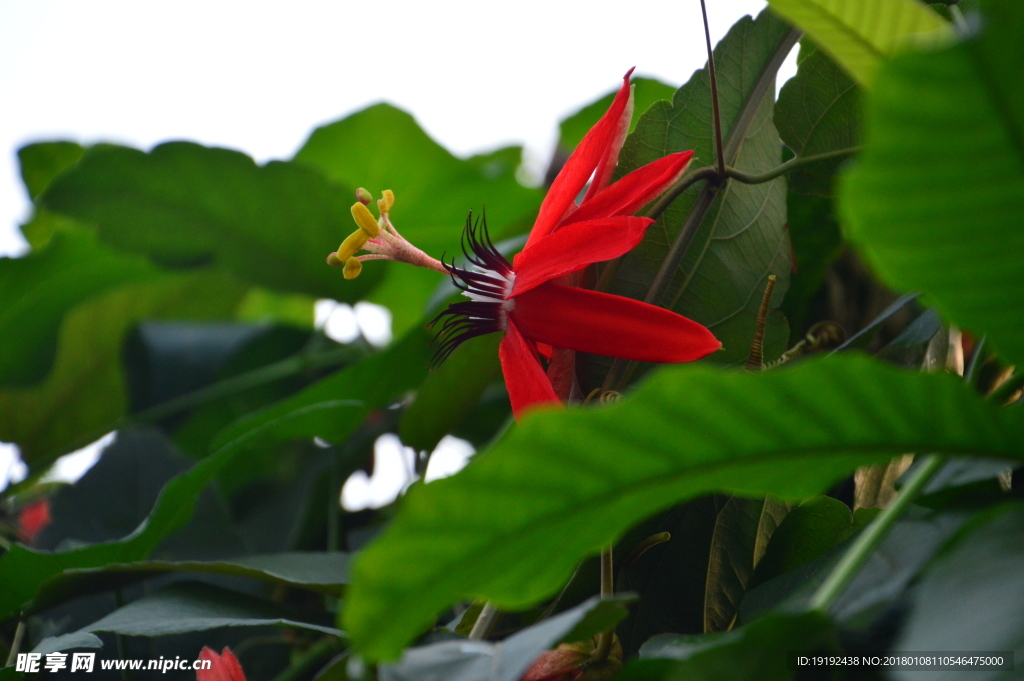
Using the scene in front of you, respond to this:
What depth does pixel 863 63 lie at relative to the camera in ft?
0.95

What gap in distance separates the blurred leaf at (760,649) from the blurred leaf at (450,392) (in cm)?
33

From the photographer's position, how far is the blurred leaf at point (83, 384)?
839mm

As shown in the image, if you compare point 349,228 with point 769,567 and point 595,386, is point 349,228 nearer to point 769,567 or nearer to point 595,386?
point 595,386

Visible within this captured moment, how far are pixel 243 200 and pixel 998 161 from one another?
68 cm

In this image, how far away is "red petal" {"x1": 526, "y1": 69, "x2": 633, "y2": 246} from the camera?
0.40 m

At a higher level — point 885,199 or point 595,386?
point 885,199

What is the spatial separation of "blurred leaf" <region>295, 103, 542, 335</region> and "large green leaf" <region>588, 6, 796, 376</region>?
0.44 m

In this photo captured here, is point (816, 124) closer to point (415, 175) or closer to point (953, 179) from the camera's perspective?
point (953, 179)

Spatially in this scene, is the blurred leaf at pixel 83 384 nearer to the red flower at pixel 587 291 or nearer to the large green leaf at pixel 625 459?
the red flower at pixel 587 291

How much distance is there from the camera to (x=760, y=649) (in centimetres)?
22

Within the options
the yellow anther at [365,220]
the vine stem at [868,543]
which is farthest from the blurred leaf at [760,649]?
the yellow anther at [365,220]

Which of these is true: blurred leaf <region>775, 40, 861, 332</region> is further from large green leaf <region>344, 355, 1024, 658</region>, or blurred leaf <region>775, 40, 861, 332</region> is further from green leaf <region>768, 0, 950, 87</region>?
large green leaf <region>344, 355, 1024, 658</region>

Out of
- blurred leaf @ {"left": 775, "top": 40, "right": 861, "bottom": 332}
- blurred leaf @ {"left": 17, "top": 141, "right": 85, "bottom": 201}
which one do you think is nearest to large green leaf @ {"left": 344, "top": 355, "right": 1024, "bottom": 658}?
blurred leaf @ {"left": 775, "top": 40, "right": 861, "bottom": 332}

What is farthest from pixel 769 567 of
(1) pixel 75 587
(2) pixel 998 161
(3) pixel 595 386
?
(1) pixel 75 587
